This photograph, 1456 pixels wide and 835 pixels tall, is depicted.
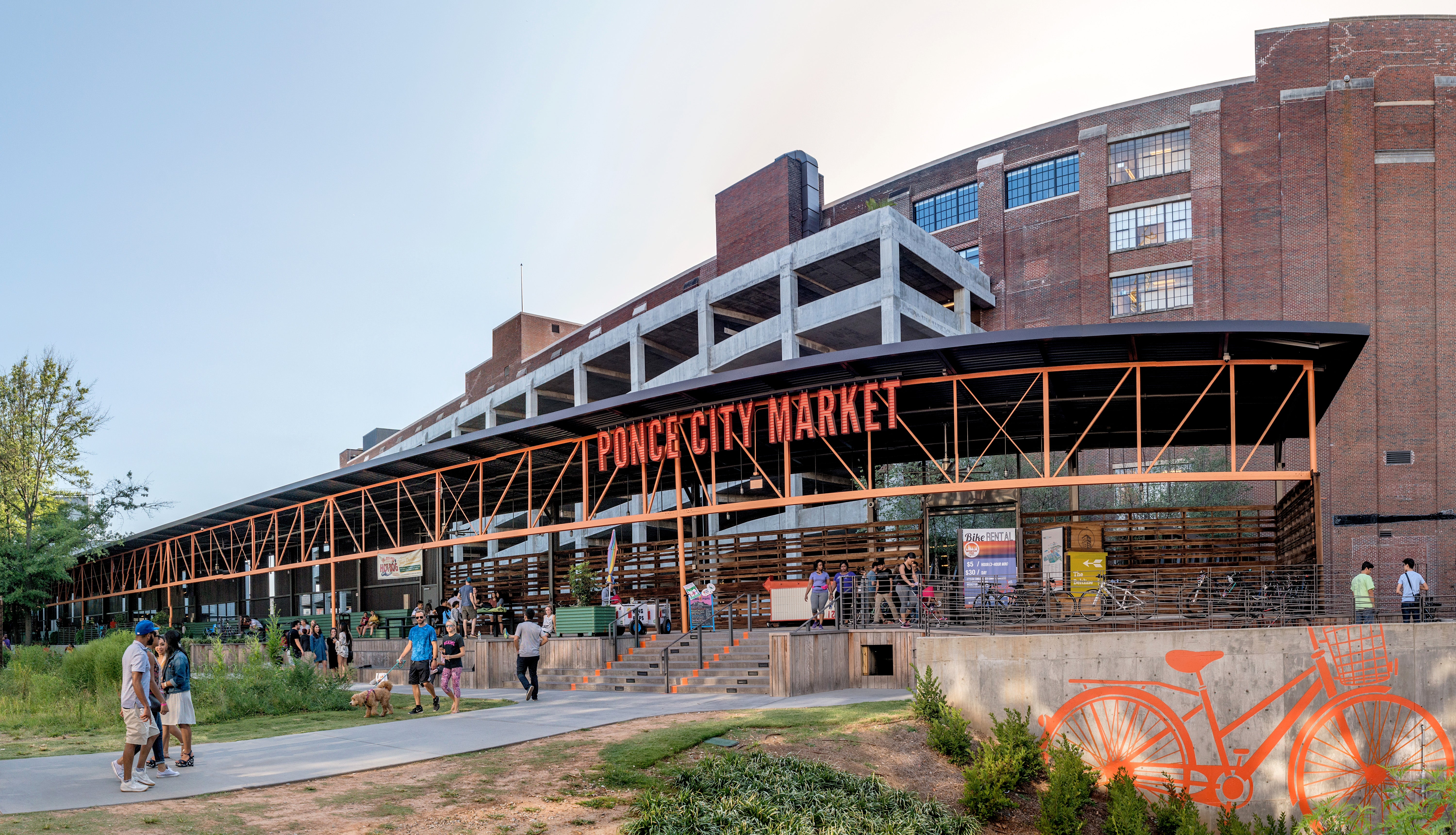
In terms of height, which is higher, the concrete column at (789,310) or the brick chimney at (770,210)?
the brick chimney at (770,210)

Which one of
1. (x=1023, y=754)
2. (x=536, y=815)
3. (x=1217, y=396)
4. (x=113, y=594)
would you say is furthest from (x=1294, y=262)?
(x=113, y=594)

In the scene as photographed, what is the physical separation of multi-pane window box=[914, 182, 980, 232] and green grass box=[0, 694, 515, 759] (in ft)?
140

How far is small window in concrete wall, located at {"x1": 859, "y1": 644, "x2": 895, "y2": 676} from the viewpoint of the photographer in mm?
21469

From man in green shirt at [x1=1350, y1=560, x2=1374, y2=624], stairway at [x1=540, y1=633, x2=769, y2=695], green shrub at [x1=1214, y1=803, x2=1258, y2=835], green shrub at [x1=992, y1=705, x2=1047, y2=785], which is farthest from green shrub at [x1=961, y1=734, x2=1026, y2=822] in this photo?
man in green shirt at [x1=1350, y1=560, x2=1374, y2=624]

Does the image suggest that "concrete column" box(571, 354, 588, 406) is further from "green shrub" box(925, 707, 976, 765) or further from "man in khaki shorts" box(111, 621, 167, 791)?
"man in khaki shorts" box(111, 621, 167, 791)

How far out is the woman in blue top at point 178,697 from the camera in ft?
43.0

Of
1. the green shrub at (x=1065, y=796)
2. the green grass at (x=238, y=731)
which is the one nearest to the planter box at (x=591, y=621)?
the green grass at (x=238, y=731)

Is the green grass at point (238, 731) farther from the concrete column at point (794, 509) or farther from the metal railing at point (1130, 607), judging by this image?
the concrete column at point (794, 509)

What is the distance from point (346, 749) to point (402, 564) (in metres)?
24.1

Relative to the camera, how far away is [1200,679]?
16453 mm

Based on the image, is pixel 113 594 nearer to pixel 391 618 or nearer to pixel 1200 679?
pixel 391 618

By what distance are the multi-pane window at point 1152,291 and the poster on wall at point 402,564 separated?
108 ft

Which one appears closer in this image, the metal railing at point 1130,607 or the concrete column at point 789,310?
the metal railing at point 1130,607

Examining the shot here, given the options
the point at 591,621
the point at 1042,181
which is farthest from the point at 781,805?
the point at 1042,181
